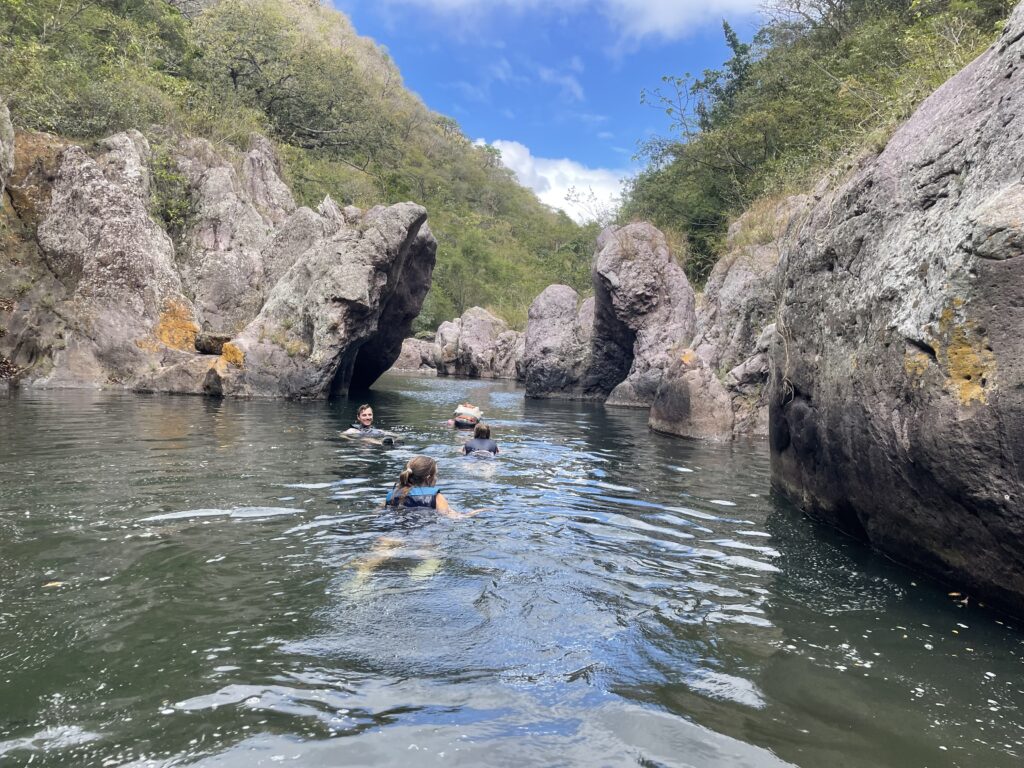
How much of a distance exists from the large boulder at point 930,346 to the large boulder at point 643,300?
16365mm

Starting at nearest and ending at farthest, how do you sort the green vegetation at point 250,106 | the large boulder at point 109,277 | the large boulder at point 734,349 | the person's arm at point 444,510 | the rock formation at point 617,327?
1. the person's arm at point 444,510
2. the large boulder at point 734,349
3. the large boulder at point 109,277
4. the green vegetation at point 250,106
5. the rock formation at point 617,327

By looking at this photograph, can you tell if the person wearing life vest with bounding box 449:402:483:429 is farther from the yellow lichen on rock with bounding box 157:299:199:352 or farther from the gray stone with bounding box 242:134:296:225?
the gray stone with bounding box 242:134:296:225

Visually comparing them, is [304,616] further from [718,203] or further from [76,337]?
[718,203]

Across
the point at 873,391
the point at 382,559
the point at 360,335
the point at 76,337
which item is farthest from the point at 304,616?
the point at 76,337

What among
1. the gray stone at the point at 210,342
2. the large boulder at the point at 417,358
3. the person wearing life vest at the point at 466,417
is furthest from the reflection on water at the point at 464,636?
the large boulder at the point at 417,358

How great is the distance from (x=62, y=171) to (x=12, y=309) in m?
5.06

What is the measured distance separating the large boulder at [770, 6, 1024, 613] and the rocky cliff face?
14.3 metres

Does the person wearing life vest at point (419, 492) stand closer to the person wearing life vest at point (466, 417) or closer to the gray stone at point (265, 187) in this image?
the person wearing life vest at point (466, 417)

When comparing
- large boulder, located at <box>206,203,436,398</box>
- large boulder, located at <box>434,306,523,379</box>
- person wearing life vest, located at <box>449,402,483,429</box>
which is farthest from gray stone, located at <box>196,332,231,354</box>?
large boulder, located at <box>434,306,523,379</box>

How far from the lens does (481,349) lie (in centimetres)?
4428

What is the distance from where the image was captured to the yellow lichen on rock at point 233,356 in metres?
19.3

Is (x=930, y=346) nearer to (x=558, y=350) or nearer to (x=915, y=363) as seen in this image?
(x=915, y=363)

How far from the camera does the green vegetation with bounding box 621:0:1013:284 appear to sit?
67.5ft

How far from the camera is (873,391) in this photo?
588 centimetres
